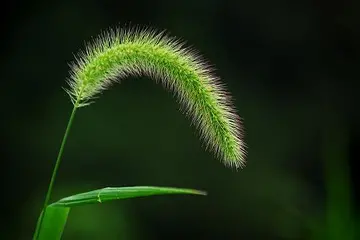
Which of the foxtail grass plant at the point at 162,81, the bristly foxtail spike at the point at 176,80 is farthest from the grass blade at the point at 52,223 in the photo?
the bristly foxtail spike at the point at 176,80

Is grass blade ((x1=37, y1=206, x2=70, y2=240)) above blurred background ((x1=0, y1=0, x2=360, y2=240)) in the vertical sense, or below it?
below

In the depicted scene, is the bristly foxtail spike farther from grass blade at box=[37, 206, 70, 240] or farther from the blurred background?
the blurred background

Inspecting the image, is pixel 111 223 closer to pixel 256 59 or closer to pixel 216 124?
pixel 256 59

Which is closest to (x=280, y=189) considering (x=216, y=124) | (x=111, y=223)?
(x=111, y=223)

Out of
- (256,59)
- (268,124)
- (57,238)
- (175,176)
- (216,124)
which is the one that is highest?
(256,59)

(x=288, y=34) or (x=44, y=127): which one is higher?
(x=288, y=34)

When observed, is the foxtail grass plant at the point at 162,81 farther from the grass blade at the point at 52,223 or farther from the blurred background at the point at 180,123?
the blurred background at the point at 180,123

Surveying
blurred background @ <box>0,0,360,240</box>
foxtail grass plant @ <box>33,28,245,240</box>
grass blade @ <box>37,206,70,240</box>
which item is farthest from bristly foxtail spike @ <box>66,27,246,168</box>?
blurred background @ <box>0,0,360,240</box>
